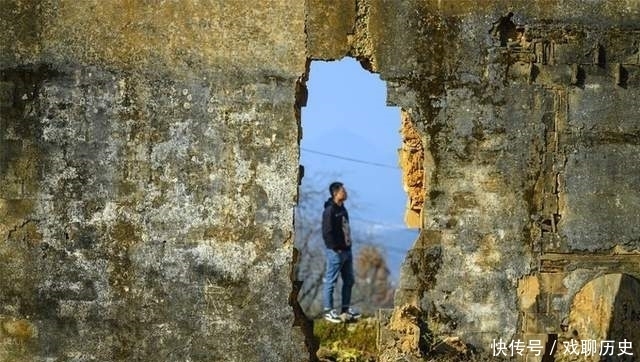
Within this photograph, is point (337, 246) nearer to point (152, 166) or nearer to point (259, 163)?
point (259, 163)

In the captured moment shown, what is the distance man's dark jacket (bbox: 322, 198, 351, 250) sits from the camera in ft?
31.9

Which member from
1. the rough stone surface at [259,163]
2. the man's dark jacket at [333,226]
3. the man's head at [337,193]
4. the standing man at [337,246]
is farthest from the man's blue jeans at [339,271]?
the rough stone surface at [259,163]

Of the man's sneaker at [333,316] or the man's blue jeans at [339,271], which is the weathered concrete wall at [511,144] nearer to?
the man's sneaker at [333,316]

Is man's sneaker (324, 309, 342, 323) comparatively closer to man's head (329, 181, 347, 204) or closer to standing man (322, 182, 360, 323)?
standing man (322, 182, 360, 323)

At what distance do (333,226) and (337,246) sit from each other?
9.4 inches

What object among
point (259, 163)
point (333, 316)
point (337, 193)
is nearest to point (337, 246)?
point (337, 193)

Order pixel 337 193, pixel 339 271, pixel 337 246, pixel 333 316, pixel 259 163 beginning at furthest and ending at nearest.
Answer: pixel 339 271 → pixel 337 246 → pixel 337 193 → pixel 333 316 → pixel 259 163

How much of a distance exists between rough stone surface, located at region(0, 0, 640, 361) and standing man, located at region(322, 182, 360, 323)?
10.3 ft

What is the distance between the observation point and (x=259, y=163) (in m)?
6.42

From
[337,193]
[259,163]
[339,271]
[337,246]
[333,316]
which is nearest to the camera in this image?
[259,163]

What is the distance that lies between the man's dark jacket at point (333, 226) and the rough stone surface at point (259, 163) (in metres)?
3.25

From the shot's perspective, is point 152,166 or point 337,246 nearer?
point 152,166

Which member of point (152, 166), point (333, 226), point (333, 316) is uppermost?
point (152, 166)

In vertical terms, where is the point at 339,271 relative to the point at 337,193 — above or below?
below
